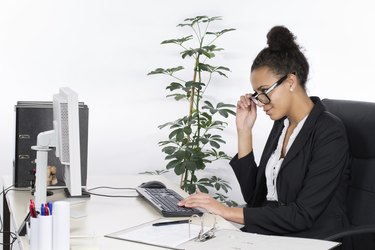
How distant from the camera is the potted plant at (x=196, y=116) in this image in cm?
379

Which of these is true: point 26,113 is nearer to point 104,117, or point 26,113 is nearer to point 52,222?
point 52,222

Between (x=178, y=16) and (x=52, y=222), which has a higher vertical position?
(x=178, y=16)

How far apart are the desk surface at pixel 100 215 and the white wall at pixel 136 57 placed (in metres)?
1.24

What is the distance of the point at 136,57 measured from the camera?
4.11m

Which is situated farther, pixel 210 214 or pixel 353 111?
pixel 353 111

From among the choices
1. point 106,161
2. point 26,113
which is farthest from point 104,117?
point 26,113

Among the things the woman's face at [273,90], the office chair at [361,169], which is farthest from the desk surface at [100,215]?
the office chair at [361,169]

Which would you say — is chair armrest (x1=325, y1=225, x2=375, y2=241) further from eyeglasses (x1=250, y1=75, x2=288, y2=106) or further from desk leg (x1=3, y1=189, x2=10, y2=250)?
desk leg (x1=3, y1=189, x2=10, y2=250)

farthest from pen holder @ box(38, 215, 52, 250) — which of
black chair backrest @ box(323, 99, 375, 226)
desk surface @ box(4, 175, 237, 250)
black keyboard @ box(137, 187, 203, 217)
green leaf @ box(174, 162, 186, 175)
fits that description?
green leaf @ box(174, 162, 186, 175)

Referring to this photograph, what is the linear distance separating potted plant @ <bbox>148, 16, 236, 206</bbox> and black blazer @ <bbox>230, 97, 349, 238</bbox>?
3.86 feet

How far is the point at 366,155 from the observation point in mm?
2469

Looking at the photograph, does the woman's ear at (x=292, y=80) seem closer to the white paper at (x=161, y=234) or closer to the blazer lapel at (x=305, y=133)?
the blazer lapel at (x=305, y=133)

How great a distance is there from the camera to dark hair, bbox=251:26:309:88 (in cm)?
247

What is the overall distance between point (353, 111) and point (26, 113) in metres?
1.33
